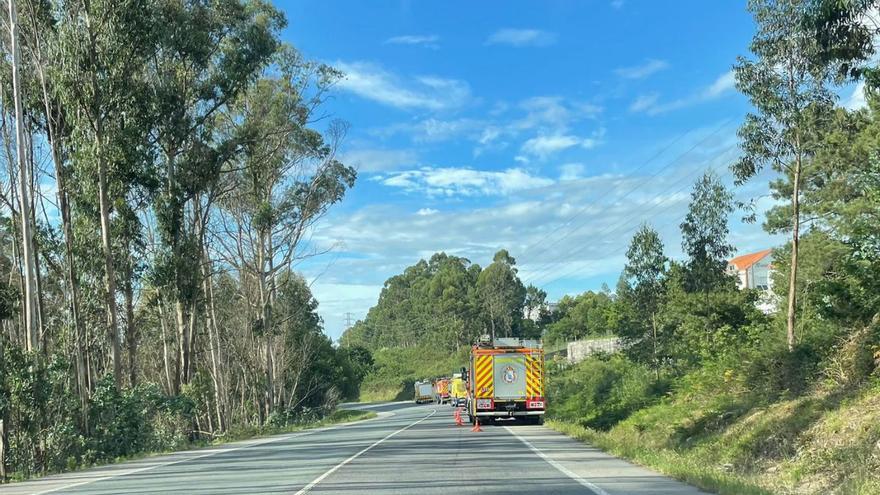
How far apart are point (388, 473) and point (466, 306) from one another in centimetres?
10681

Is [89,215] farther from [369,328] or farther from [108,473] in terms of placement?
[369,328]

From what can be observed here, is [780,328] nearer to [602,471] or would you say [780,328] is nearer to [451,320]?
[602,471]

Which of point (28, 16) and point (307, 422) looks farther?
point (307, 422)

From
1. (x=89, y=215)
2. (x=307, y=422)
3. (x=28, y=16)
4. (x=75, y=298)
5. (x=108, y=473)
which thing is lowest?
(x=307, y=422)

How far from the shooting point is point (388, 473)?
13.8m

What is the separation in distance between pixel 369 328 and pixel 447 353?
57.9 m

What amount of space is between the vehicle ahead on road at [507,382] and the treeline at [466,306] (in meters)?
78.6

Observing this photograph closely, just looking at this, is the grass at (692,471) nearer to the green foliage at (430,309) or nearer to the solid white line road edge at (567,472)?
the solid white line road edge at (567,472)

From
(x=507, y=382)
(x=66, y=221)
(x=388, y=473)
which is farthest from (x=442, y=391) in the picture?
(x=388, y=473)

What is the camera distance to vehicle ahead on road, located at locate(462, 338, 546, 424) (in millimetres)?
30391

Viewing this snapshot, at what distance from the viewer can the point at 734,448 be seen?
52.9 feet

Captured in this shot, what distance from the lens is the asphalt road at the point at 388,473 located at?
11570mm

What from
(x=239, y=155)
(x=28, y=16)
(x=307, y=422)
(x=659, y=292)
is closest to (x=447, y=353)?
(x=307, y=422)

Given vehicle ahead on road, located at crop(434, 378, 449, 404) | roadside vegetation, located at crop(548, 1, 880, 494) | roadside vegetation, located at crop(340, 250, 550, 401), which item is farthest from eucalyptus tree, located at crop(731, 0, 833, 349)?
roadside vegetation, located at crop(340, 250, 550, 401)
